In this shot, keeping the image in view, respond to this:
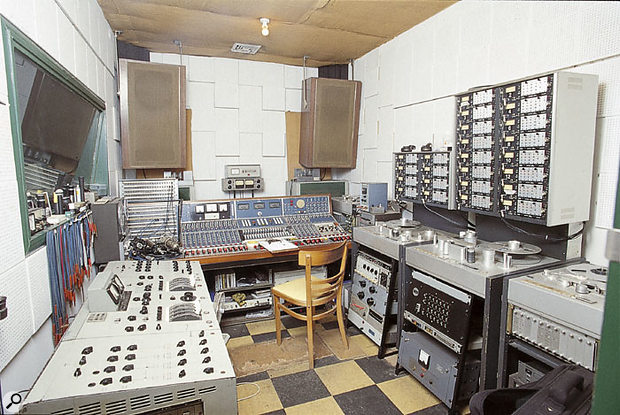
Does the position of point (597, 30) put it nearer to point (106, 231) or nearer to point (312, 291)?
point (312, 291)

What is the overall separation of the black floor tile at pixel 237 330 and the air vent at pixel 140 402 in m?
2.21

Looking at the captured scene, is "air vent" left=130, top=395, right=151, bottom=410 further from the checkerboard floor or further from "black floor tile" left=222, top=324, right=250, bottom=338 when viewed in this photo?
"black floor tile" left=222, top=324, right=250, bottom=338

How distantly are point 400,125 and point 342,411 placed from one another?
2889 millimetres

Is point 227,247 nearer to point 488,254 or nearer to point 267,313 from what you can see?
point 267,313

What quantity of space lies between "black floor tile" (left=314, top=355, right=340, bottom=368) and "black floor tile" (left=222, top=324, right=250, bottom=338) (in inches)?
32.2

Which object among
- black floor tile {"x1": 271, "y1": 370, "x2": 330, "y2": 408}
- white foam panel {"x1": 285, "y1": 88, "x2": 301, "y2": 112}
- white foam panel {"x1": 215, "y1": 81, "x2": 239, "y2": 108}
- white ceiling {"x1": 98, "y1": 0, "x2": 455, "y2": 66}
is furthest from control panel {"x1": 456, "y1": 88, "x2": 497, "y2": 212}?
white foam panel {"x1": 215, "y1": 81, "x2": 239, "y2": 108}

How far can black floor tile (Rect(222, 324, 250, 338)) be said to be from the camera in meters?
3.51

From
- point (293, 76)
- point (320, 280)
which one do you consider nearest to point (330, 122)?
point (293, 76)

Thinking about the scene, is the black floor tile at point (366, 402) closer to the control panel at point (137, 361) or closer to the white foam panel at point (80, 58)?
the control panel at point (137, 361)

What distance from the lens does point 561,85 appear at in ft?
6.72

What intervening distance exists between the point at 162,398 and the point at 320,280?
1.85 m

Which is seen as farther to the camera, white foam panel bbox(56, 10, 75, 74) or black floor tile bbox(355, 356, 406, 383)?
black floor tile bbox(355, 356, 406, 383)

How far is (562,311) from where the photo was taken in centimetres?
176

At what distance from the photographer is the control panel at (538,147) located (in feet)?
6.84
